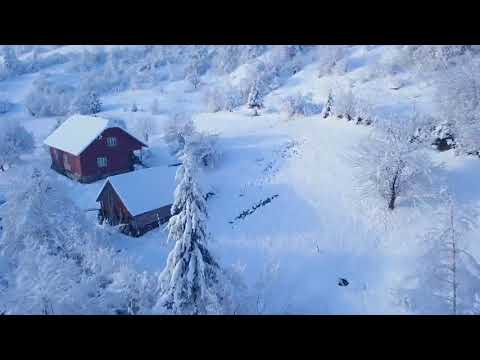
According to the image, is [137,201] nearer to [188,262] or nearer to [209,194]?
[209,194]

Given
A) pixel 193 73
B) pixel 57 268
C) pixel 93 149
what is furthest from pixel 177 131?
pixel 193 73

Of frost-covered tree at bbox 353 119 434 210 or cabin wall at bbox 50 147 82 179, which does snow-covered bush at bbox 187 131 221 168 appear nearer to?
cabin wall at bbox 50 147 82 179

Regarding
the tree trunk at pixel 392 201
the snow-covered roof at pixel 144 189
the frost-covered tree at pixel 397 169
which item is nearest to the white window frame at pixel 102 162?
the snow-covered roof at pixel 144 189

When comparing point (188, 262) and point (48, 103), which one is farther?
point (48, 103)

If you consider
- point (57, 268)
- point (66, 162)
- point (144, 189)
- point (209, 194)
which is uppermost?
point (57, 268)

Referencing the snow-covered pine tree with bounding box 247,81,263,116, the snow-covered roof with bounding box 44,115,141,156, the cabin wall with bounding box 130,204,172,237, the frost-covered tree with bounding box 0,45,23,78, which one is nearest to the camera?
the cabin wall with bounding box 130,204,172,237

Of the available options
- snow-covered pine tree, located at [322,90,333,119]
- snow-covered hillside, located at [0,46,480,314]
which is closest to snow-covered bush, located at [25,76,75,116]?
snow-covered hillside, located at [0,46,480,314]
